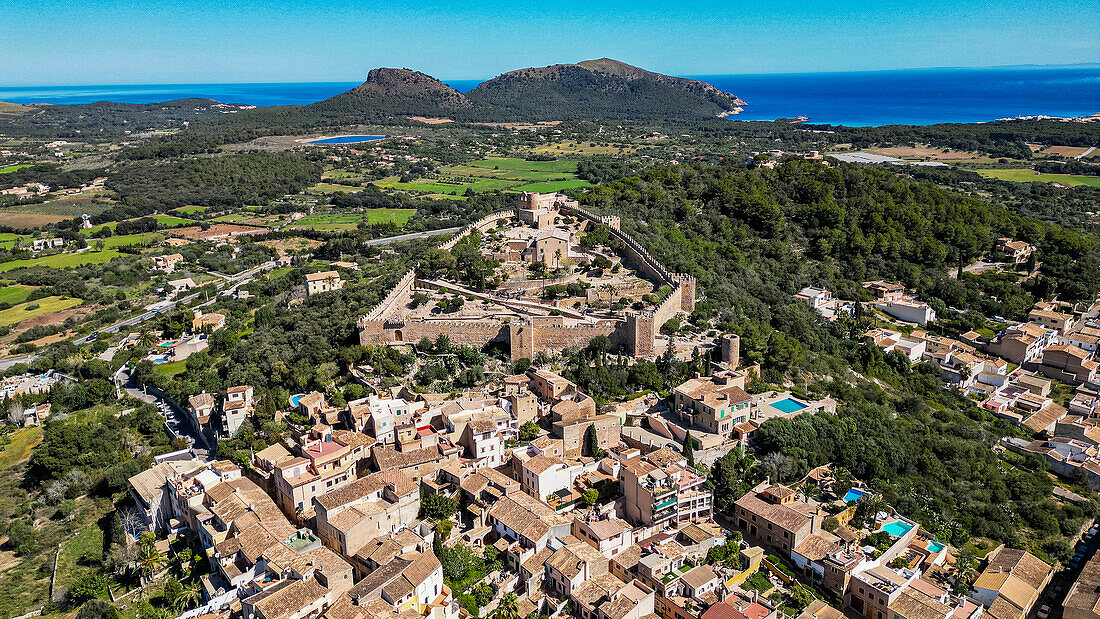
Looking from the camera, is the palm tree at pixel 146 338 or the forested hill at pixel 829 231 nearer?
the palm tree at pixel 146 338

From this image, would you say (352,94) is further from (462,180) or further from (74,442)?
(74,442)

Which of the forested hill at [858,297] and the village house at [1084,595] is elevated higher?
the forested hill at [858,297]

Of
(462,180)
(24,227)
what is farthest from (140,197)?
(462,180)

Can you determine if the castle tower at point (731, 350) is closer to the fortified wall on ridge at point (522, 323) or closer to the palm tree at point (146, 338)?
the fortified wall on ridge at point (522, 323)

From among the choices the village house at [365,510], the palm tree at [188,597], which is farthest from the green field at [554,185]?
the palm tree at [188,597]

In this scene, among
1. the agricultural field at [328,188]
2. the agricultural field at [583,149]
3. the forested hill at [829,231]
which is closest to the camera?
the forested hill at [829,231]

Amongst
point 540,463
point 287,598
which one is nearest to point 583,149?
point 540,463
